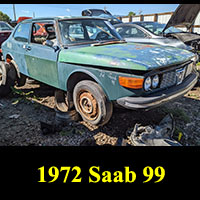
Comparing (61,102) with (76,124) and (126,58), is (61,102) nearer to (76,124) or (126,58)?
(76,124)

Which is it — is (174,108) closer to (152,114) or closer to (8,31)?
(152,114)

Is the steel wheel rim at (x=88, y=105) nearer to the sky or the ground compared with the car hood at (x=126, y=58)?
nearer to the ground

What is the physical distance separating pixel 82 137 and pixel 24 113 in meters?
1.52

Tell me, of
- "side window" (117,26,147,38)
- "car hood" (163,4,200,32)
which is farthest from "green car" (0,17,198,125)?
"side window" (117,26,147,38)

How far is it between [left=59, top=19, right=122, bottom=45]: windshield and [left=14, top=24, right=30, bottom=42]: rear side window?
3.79 feet

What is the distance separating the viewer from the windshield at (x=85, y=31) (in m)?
3.12

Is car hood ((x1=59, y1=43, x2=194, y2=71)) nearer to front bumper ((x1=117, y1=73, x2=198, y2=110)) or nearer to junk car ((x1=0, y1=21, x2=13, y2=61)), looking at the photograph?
front bumper ((x1=117, y1=73, x2=198, y2=110))

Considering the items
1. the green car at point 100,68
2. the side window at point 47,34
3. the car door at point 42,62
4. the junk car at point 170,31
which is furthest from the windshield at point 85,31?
the junk car at point 170,31

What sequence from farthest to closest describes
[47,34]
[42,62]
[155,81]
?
1. [47,34]
2. [42,62]
3. [155,81]

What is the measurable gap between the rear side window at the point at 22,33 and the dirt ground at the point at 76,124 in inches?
53.2

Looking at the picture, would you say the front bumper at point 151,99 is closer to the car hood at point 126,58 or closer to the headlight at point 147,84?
the headlight at point 147,84

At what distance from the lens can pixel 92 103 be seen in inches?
103

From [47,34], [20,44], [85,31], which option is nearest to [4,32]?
[20,44]

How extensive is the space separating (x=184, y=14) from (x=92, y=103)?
408 cm
